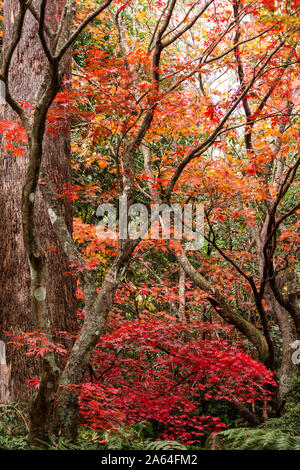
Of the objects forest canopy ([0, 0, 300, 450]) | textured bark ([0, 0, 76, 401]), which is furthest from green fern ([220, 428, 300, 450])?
textured bark ([0, 0, 76, 401])

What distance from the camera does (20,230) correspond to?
3816 millimetres

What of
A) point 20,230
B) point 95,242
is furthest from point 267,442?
point 95,242

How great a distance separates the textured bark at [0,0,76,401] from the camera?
3629mm

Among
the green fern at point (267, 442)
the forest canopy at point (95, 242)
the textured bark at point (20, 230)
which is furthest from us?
the textured bark at point (20, 230)

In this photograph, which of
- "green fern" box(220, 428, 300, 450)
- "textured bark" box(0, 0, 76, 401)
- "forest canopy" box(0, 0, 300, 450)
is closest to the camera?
"green fern" box(220, 428, 300, 450)

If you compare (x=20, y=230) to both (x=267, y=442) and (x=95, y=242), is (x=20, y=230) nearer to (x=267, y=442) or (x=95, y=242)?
(x=95, y=242)

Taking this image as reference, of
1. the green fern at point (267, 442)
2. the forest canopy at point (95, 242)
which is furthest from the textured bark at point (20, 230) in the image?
the green fern at point (267, 442)

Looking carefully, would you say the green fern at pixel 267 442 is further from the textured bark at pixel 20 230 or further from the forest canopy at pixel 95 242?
the textured bark at pixel 20 230

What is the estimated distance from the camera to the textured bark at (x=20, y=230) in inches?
143

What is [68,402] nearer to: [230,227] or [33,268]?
[33,268]

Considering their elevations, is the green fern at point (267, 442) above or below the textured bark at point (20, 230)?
below

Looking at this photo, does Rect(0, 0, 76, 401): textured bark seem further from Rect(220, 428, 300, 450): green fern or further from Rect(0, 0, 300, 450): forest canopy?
Rect(220, 428, 300, 450): green fern
